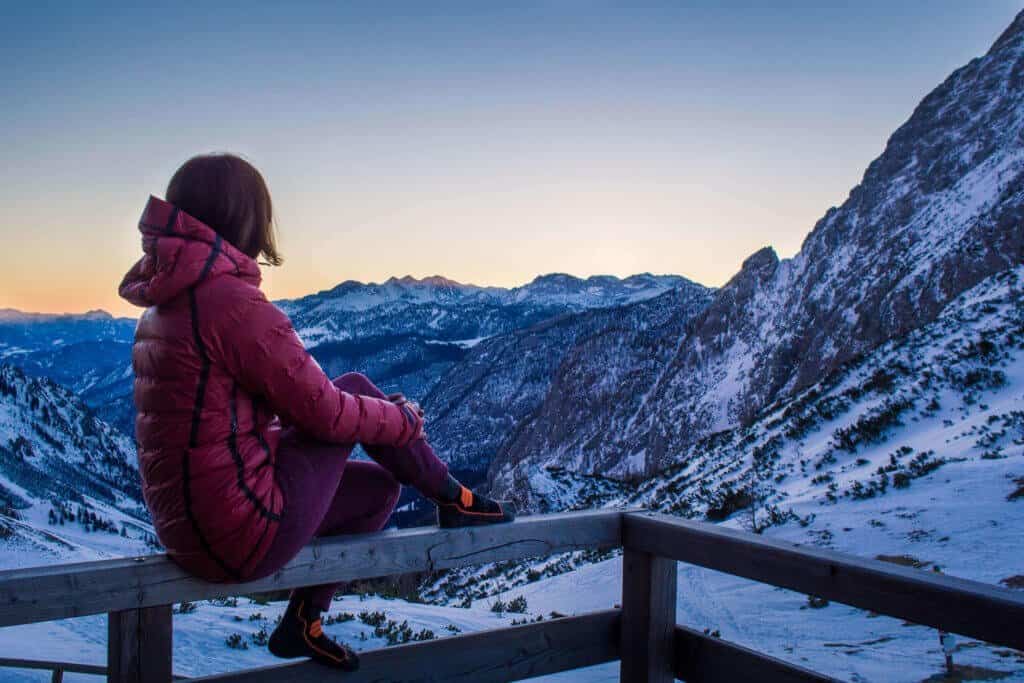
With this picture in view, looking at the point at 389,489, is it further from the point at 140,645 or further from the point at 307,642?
the point at 140,645

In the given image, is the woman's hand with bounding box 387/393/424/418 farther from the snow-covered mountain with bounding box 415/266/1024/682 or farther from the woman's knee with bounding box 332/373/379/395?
the snow-covered mountain with bounding box 415/266/1024/682

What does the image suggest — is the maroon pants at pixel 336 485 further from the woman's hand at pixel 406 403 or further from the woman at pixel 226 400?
the woman's hand at pixel 406 403

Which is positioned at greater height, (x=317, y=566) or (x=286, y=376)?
(x=286, y=376)

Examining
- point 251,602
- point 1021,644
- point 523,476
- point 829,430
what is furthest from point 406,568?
point 523,476

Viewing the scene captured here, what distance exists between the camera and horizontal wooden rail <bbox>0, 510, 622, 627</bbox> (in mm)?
2150

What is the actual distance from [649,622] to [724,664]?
0.33 meters

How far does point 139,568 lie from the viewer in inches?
91.4

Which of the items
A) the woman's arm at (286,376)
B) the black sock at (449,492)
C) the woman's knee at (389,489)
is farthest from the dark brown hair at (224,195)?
the black sock at (449,492)

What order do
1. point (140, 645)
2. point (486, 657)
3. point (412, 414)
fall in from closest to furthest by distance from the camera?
point (140, 645) < point (412, 414) < point (486, 657)

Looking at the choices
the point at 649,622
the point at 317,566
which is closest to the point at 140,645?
the point at 317,566

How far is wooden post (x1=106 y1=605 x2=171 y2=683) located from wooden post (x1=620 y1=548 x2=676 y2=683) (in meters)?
1.78

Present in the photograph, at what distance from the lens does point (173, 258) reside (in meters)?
2.36

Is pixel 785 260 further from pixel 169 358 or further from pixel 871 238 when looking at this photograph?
pixel 169 358

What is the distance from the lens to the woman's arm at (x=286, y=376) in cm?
241
